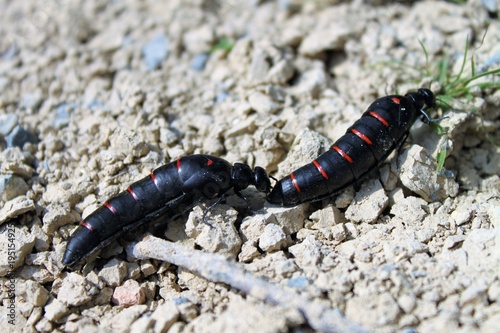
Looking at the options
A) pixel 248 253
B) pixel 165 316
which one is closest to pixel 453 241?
pixel 248 253

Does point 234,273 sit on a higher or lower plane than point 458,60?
lower

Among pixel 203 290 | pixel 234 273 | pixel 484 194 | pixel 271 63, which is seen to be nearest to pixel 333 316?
pixel 234 273

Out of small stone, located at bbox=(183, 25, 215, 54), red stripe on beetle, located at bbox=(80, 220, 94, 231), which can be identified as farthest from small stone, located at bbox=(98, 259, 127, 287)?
small stone, located at bbox=(183, 25, 215, 54)

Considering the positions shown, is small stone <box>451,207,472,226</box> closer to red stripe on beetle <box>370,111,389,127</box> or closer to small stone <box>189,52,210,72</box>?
red stripe on beetle <box>370,111,389,127</box>

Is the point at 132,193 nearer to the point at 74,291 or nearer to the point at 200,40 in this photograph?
the point at 74,291

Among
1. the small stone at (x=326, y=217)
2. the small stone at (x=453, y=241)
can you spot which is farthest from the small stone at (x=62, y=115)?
the small stone at (x=453, y=241)

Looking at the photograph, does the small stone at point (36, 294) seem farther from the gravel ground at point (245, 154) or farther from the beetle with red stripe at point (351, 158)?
the beetle with red stripe at point (351, 158)

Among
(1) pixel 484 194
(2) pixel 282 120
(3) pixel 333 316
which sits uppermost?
(2) pixel 282 120

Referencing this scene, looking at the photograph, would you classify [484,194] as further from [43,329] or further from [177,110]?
[43,329]
